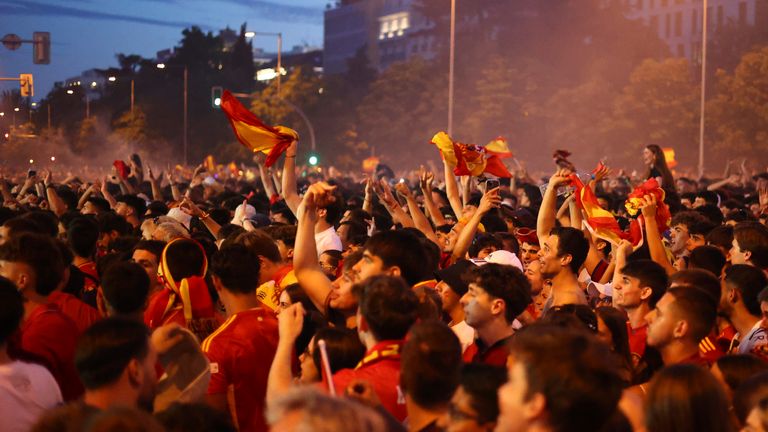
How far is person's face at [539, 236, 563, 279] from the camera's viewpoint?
869 centimetres

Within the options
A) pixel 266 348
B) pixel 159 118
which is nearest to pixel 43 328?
pixel 266 348

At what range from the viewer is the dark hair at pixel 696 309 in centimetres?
632

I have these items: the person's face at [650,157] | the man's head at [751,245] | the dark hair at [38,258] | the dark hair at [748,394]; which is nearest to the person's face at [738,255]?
the man's head at [751,245]

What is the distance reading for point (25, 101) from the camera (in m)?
53.2

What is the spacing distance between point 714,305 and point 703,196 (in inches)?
412

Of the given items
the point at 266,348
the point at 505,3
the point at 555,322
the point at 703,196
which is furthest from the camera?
the point at 505,3

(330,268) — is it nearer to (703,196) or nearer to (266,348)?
(266,348)

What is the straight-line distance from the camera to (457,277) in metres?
7.71

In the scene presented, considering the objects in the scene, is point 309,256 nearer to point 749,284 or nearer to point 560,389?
point 749,284

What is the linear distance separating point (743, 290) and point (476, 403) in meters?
3.93

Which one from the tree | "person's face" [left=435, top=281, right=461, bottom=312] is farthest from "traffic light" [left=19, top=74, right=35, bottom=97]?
"person's face" [left=435, top=281, right=461, bottom=312]

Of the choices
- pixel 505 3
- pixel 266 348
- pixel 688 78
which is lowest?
pixel 266 348

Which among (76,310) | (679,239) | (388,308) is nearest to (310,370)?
(388,308)

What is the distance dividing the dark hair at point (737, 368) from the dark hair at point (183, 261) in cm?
309
